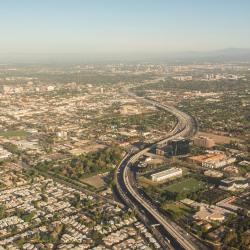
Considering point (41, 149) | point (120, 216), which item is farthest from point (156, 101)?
point (120, 216)

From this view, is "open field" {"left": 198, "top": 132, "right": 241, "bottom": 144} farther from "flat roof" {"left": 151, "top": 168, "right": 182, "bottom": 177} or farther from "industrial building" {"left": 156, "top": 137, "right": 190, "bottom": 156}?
"flat roof" {"left": 151, "top": 168, "right": 182, "bottom": 177}

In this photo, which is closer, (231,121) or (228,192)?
(228,192)

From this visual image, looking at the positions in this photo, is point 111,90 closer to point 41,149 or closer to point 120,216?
point 41,149

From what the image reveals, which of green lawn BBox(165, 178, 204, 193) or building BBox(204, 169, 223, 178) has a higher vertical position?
A: building BBox(204, 169, 223, 178)

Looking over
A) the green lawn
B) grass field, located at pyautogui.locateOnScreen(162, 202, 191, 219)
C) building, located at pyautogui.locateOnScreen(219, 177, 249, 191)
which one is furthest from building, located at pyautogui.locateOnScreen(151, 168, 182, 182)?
grass field, located at pyautogui.locateOnScreen(162, 202, 191, 219)

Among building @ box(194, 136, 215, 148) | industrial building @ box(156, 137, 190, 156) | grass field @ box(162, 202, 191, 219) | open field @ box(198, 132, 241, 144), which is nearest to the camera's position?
grass field @ box(162, 202, 191, 219)

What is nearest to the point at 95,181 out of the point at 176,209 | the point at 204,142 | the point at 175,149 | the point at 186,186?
the point at 186,186

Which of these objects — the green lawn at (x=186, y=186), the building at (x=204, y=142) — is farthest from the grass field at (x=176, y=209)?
the building at (x=204, y=142)
